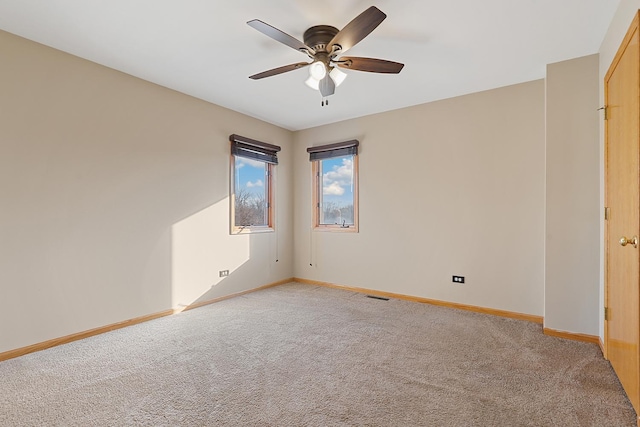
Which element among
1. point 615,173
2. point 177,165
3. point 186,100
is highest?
point 186,100

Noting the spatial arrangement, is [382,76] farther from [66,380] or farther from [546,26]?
[66,380]

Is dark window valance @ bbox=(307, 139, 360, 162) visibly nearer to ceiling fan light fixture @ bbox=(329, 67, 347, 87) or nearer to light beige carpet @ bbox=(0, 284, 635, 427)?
ceiling fan light fixture @ bbox=(329, 67, 347, 87)

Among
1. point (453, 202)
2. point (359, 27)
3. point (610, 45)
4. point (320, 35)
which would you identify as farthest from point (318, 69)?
point (453, 202)

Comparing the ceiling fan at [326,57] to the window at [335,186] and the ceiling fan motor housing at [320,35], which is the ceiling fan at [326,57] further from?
the window at [335,186]

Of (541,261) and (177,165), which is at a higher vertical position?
(177,165)

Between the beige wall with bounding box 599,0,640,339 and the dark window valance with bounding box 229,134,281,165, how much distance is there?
12.5 feet

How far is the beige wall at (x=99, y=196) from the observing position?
8.27ft

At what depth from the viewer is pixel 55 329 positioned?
270 cm

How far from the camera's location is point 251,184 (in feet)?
15.3

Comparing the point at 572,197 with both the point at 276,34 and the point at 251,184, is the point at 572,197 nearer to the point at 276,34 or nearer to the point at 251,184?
the point at 276,34

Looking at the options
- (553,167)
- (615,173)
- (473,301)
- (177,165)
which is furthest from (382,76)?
(473,301)

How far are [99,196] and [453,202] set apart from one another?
12.7 ft

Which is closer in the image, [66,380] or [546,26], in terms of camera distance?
[66,380]

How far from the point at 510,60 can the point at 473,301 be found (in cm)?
260
